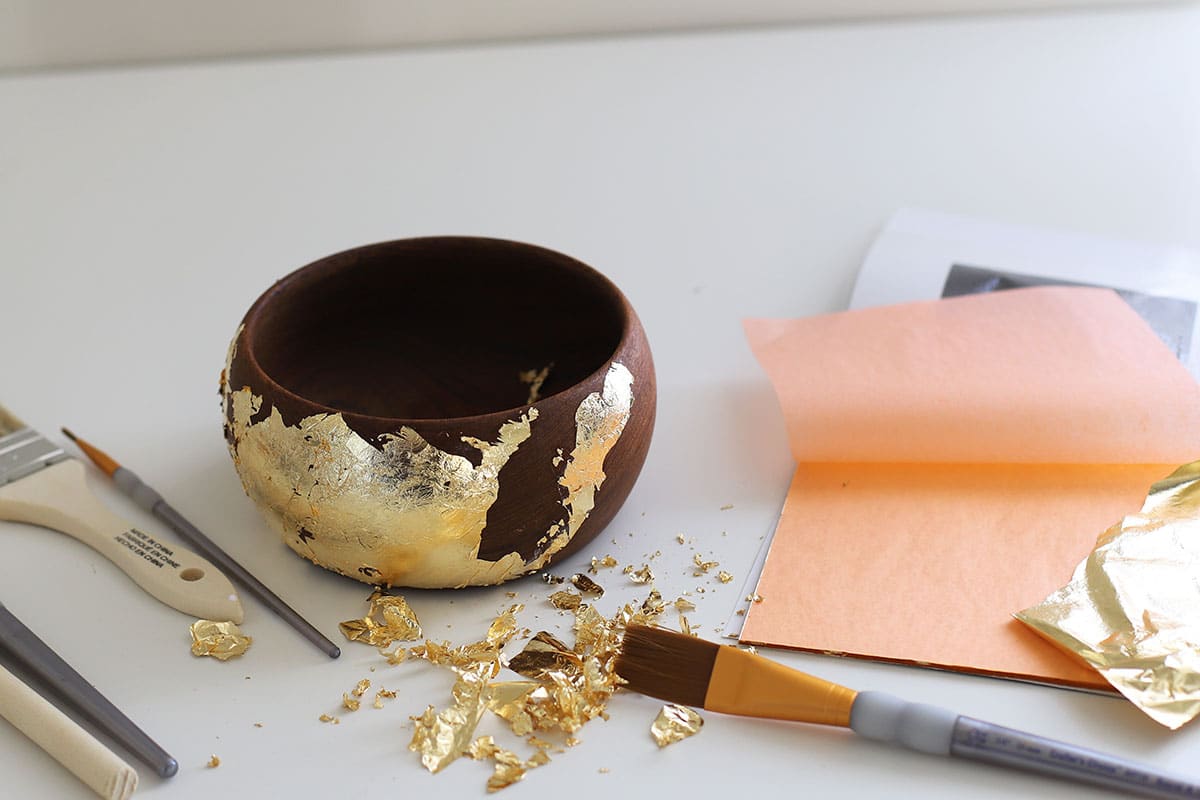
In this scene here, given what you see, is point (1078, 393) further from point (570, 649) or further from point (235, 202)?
point (235, 202)

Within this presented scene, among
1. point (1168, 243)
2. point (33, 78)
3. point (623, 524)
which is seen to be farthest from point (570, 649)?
point (33, 78)

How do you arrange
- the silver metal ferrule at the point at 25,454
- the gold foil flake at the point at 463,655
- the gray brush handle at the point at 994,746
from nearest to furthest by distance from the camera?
the gray brush handle at the point at 994,746 → the gold foil flake at the point at 463,655 → the silver metal ferrule at the point at 25,454

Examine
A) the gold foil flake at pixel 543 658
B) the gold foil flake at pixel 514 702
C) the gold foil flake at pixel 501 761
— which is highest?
the gold foil flake at pixel 543 658

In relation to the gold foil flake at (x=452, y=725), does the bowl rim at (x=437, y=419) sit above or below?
above

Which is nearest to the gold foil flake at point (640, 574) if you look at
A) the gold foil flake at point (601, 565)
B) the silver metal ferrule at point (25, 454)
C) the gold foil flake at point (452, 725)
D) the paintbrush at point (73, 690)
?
the gold foil flake at point (601, 565)

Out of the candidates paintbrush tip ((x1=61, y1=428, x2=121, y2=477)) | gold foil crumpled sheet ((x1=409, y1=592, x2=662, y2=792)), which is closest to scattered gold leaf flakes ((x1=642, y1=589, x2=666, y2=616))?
gold foil crumpled sheet ((x1=409, y1=592, x2=662, y2=792))

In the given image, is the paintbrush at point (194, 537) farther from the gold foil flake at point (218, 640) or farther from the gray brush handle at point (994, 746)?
the gray brush handle at point (994, 746)

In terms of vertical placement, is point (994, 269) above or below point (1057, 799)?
above
